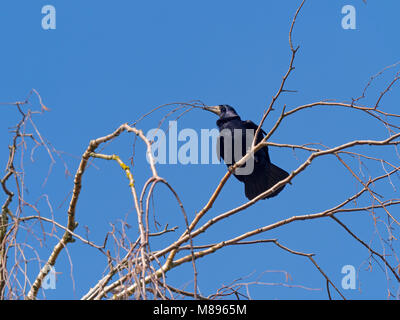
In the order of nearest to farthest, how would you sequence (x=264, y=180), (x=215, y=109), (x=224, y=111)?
(x=264, y=180), (x=224, y=111), (x=215, y=109)

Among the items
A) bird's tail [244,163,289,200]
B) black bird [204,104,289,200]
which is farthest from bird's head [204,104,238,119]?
bird's tail [244,163,289,200]

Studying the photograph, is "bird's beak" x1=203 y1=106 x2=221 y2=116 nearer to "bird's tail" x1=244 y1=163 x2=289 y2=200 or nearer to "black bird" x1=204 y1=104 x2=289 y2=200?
"black bird" x1=204 y1=104 x2=289 y2=200

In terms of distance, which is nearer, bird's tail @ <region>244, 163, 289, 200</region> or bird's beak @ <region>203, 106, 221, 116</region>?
bird's tail @ <region>244, 163, 289, 200</region>

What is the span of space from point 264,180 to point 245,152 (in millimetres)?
492

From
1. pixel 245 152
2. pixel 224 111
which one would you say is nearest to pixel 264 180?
pixel 245 152

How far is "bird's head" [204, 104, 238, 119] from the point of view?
704 cm

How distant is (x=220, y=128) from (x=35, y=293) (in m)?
3.75

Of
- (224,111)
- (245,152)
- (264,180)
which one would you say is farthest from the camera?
(224,111)

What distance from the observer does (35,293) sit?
3529 millimetres

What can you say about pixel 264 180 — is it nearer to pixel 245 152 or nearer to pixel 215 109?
pixel 245 152

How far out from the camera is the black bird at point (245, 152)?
20.8 ft

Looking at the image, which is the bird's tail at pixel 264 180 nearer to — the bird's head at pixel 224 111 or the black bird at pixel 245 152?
the black bird at pixel 245 152

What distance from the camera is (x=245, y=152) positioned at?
6738mm

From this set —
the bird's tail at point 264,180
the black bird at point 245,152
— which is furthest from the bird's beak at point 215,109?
the bird's tail at point 264,180
